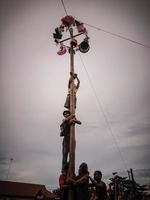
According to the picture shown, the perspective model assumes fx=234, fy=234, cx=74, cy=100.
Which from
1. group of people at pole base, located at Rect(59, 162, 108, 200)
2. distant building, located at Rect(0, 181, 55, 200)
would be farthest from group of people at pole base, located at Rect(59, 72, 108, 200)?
distant building, located at Rect(0, 181, 55, 200)

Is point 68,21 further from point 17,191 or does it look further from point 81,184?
point 17,191

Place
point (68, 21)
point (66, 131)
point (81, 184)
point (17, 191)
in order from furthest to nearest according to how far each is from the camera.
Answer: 1. point (17, 191)
2. point (68, 21)
3. point (66, 131)
4. point (81, 184)

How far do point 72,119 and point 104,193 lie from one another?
70.6 inches

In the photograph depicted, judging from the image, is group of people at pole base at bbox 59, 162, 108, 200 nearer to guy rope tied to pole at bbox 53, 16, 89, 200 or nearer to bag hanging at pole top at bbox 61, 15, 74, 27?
guy rope tied to pole at bbox 53, 16, 89, 200

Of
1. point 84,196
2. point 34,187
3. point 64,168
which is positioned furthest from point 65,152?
point 34,187

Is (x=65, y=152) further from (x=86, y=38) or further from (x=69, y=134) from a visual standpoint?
(x=86, y=38)

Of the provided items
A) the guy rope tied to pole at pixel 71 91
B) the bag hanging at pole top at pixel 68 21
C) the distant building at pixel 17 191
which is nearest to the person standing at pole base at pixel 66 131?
the guy rope tied to pole at pixel 71 91

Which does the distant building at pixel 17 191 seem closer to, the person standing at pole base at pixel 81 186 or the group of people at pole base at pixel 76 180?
the group of people at pole base at pixel 76 180

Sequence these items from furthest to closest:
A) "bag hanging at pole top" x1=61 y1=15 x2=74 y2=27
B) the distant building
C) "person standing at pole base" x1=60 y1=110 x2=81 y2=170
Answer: the distant building < "bag hanging at pole top" x1=61 y1=15 x2=74 y2=27 < "person standing at pole base" x1=60 y1=110 x2=81 y2=170

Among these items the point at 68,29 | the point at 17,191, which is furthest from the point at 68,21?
the point at 17,191

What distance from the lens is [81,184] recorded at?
4.74 m

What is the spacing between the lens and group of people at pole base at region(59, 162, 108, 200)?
15.6ft

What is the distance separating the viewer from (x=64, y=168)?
5367mm

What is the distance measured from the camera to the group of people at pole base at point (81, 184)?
4742mm
